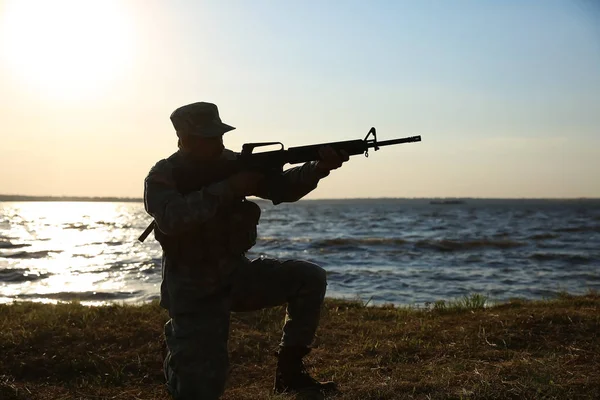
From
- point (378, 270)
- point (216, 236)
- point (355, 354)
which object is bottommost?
point (378, 270)

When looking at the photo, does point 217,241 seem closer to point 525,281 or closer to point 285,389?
point 285,389

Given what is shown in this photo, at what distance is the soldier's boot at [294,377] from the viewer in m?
4.41

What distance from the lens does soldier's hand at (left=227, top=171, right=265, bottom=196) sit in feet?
13.5

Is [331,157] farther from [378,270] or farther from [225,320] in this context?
[378,270]

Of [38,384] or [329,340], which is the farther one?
[329,340]

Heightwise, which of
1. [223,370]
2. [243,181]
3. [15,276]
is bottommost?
[15,276]

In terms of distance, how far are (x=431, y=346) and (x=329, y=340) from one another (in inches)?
44.9

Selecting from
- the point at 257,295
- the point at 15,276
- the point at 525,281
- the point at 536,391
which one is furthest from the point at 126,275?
the point at 536,391

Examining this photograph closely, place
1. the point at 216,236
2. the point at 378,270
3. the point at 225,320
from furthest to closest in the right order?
the point at 378,270 < the point at 225,320 < the point at 216,236

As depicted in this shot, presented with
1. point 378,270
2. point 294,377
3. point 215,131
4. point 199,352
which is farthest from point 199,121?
point 378,270

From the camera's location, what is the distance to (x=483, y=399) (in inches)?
159

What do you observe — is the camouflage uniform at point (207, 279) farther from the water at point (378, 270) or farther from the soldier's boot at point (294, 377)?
the water at point (378, 270)

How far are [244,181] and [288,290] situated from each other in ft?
3.04

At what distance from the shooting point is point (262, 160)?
14.1 feet
